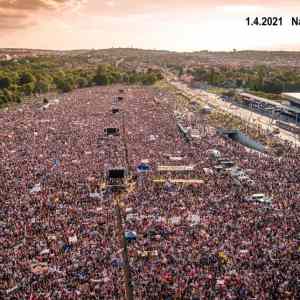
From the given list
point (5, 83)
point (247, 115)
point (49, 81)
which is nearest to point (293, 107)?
point (247, 115)

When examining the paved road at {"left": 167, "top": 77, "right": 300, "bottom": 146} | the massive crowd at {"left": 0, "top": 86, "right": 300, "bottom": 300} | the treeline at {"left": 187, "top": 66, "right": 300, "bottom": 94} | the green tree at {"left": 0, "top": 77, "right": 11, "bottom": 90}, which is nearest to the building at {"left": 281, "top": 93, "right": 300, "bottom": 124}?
the paved road at {"left": 167, "top": 77, "right": 300, "bottom": 146}

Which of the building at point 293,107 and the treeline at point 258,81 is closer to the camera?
the building at point 293,107

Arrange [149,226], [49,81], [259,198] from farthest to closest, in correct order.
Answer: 1. [49,81]
2. [259,198]
3. [149,226]

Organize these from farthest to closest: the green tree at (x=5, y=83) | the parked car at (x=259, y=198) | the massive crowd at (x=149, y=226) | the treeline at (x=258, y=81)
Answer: the treeline at (x=258, y=81)
the green tree at (x=5, y=83)
the parked car at (x=259, y=198)
the massive crowd at (x=149, y=226)

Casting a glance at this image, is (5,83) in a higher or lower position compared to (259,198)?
higher

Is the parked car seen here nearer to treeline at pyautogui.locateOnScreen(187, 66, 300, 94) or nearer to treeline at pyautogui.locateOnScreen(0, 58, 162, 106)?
treeline at pyautogui.locateOnScreen(0, 58, 162, 106)

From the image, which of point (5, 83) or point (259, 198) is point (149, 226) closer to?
point (259, 198)

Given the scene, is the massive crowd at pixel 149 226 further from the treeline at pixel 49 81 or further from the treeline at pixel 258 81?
the treeline at pixel 258 81

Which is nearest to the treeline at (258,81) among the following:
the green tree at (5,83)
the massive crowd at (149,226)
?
the green tree at (5,83)
